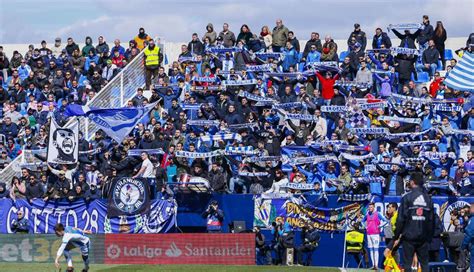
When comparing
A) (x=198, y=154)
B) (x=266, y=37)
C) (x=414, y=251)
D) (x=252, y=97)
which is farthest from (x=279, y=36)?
(x=414, y=251)

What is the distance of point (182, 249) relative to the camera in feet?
104

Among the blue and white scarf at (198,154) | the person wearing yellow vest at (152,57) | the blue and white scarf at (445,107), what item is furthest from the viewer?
the person wearing yellow vest at (152,57)

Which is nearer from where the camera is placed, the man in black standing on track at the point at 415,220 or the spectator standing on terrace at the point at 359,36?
the man in black standing on track at the point at 415,220

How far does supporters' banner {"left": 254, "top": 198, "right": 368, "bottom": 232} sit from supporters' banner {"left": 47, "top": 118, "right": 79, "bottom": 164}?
19.3 feet

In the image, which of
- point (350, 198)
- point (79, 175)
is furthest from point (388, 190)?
point (79, 175)

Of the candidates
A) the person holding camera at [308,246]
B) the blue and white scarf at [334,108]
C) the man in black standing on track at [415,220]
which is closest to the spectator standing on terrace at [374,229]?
the person holding camera at [308,246]

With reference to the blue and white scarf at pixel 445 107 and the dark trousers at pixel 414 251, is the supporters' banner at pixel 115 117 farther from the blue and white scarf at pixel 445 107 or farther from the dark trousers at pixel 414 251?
the dark trousers at pixel 414 251

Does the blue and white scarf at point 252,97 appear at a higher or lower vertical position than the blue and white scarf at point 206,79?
lower

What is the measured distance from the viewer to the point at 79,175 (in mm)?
34219

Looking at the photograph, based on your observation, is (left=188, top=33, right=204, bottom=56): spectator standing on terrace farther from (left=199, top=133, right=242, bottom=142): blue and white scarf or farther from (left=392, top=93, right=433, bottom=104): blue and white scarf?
(left=392, top=93, right=433, bottom=104): blue and white scarf

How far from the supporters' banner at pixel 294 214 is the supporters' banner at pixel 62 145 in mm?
5890

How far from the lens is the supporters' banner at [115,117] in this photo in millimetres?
35094

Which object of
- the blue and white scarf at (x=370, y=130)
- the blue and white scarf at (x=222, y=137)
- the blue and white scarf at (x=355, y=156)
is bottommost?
the blue and white scarf at (x=355, y=156)

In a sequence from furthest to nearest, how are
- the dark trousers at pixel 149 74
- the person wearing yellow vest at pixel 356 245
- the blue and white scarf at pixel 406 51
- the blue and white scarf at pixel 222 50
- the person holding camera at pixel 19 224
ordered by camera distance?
the dark trousers at pixel 149 74, the blue and white scarf at pixel 222 50, the blue and white scarf at pixel 406 51, the person holding camera at pixel 19 224, the person wearing yellow vest at pixel 356 245
